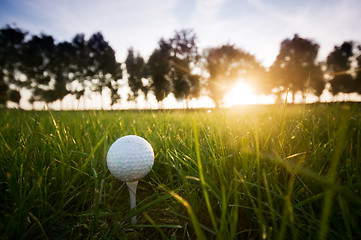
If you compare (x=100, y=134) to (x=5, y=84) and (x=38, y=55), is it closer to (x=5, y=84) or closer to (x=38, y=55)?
(x=5, y=84)

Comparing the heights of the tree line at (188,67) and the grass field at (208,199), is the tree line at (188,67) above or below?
above

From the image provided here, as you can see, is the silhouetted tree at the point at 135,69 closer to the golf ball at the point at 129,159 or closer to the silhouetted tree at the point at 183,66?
the silhouetted tree at the point at 183,66

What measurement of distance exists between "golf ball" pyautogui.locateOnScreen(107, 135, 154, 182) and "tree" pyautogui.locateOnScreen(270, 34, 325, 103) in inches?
1300

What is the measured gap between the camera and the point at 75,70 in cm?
3188

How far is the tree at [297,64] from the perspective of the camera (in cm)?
2872

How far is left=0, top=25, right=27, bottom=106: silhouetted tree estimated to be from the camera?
2542cm

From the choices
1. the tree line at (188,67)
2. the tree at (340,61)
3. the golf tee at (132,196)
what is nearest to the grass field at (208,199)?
the golf tee at (132,196)

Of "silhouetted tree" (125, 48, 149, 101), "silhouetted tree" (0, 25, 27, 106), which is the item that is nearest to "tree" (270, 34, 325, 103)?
"silhouetted tree" (125, 48, 149, 101)

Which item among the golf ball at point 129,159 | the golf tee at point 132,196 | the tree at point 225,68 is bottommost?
the golf tee at point 132,196

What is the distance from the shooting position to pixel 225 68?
30266 mm

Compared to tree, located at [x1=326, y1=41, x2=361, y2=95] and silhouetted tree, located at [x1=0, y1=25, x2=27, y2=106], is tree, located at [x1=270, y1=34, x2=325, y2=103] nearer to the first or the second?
tree, located at [x1=326, y1=41, x2=361, y2=95]

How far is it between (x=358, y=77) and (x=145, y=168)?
3770cm

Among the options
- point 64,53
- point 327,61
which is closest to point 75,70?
point 64,53

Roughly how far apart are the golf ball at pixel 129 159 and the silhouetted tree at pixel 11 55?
32.8m
